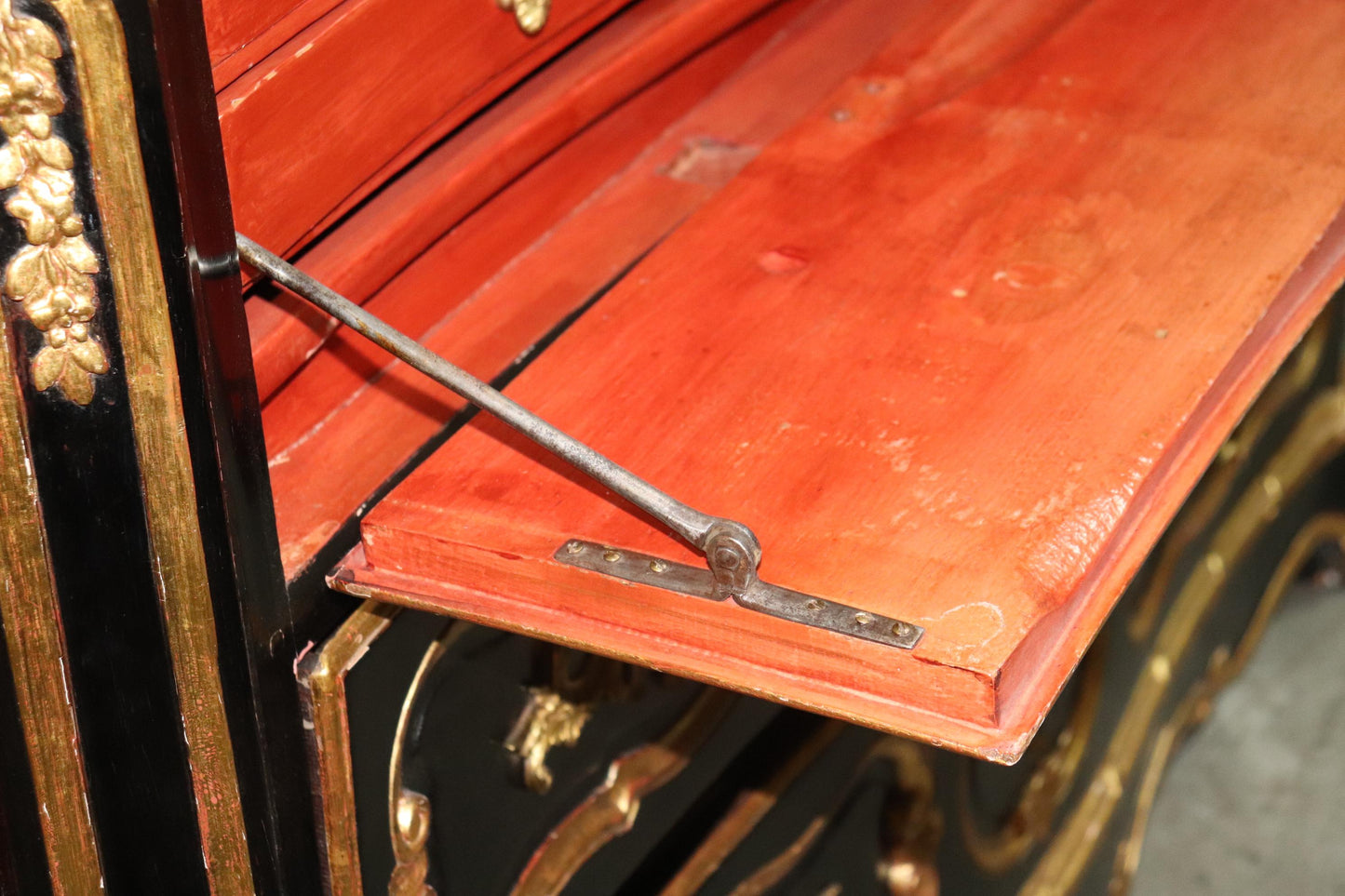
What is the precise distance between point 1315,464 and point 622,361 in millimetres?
1354

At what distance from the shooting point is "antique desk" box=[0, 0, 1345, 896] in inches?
24.4

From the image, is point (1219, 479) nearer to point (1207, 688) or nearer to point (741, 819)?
point (1207, 688)

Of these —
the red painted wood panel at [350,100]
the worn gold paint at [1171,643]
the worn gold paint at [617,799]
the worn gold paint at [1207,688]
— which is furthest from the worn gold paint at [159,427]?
the worn gold paint at [1207,688]

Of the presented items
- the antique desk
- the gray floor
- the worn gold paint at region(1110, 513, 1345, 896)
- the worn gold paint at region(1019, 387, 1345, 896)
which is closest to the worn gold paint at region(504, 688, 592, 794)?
the antique desk

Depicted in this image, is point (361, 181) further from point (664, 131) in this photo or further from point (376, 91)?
point (664, 131)

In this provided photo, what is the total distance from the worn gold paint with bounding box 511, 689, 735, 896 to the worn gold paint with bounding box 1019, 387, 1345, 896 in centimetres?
66

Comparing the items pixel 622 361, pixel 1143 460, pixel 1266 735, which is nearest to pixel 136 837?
pixel 622 361

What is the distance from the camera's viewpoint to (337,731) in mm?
771

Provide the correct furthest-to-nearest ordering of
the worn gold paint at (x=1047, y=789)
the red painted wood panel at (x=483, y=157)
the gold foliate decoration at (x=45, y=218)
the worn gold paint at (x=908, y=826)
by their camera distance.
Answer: the worn gold paint at (x=1047, y=789) < the worn gold paint at (x=908, y=826) < the red painted wood panel at (x=483, y=157) < the gold foliate decoration at (x=45, y=218)

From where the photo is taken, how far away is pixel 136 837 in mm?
728

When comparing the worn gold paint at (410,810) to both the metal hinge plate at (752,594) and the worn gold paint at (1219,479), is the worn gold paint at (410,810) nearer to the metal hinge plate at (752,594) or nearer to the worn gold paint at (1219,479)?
the metal hinge plate at (752,594)

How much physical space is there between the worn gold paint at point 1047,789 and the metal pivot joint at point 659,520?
904mm

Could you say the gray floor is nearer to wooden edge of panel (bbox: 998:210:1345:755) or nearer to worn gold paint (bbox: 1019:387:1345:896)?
worn gold paint (bbox: 1019:387:1345:896)

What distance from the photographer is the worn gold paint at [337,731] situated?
0.75 meters
